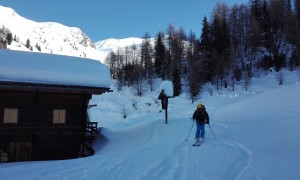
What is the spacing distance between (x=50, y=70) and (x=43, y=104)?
2.07 metres

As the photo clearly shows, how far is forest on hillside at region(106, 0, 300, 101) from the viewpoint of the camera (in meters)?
55.6

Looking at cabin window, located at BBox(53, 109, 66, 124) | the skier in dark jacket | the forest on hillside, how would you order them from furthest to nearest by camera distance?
the forest on hillside < cabin window, located at BBox(53, 109, 66, 124) < the skier in dark jacket

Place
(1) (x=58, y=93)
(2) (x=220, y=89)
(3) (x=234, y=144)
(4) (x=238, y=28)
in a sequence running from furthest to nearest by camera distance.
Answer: (4) (x=238, y=28)
(2) (x=220, y=89)
(1) (x=58, y=93)
(3) (x=234, y=144)

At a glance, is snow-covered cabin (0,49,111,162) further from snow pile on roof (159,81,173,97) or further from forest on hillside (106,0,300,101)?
forest on hillside (106,0,300,101)

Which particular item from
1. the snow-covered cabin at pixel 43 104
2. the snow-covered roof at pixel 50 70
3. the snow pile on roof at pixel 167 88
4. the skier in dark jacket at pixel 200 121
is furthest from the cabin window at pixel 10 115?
the snow pile on roof at pixel 167 88

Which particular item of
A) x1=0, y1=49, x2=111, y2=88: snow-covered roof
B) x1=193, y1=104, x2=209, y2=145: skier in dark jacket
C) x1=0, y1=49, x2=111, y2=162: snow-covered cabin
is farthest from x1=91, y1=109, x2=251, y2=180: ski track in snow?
x1=0, y1=49, x2=111, y2=88: snow-covered roof

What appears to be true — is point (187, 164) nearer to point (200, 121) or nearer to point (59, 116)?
point (200, 121)

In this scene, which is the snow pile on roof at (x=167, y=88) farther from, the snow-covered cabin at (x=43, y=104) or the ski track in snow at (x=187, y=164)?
the ski track in snow at (x=187, y=164)

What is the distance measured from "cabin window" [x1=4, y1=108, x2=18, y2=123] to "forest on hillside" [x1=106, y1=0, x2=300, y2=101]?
36179mm

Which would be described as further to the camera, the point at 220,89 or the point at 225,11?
the point at 225,11

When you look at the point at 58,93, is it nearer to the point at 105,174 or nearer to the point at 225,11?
the point at 105,174

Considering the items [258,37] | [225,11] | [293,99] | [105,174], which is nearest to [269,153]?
[105,174]

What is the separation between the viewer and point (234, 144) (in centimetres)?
1241

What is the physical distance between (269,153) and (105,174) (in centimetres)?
568
